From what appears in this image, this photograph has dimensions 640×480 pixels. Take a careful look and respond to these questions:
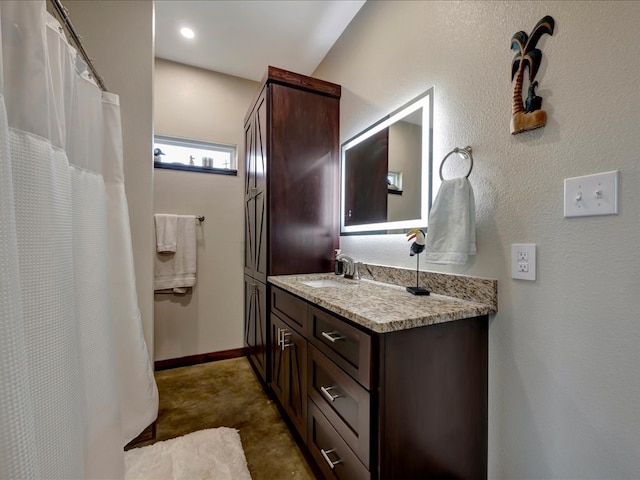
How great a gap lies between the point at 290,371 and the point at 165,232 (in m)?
1.66

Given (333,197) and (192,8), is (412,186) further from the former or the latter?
(192,8)

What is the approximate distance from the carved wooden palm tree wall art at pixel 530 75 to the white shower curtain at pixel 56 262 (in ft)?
4.58

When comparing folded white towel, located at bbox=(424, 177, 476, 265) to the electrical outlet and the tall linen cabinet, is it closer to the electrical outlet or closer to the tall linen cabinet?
the electrical outlet

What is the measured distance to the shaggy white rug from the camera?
131 centimetres

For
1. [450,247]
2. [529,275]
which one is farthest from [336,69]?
[529,275]

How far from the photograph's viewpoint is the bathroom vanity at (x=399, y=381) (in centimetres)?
85

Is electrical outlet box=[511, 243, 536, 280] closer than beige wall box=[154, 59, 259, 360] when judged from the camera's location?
Yes

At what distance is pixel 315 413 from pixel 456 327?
0.74 m

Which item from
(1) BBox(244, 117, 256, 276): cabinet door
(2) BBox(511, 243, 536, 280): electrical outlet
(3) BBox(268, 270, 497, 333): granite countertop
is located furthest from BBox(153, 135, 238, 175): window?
(2) BBox(511, 243, 536, 280): electrical outlet

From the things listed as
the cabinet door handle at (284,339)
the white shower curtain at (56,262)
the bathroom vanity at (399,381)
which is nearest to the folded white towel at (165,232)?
the white shower curtain at (56,262)

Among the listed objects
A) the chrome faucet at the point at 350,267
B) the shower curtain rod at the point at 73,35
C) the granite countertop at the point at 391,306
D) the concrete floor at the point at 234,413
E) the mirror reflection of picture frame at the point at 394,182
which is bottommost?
the concrete floor at the point at 234,413

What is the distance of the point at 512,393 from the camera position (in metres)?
1.00

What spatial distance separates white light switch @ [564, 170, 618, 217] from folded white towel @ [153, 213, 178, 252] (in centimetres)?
256

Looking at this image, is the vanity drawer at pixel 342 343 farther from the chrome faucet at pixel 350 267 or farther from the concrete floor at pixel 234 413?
the concrete floor at pixel 234 413
